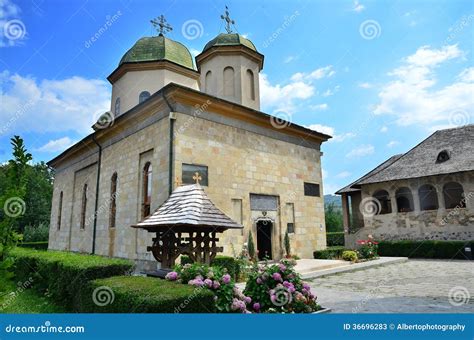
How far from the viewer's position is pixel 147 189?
14055 millimetres

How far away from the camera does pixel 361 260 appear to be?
16.3 metres

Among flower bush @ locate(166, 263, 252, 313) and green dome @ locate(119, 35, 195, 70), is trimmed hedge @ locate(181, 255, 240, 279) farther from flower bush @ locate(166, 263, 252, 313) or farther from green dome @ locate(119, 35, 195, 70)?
green dome @ locate(119, 35, 195, 70)

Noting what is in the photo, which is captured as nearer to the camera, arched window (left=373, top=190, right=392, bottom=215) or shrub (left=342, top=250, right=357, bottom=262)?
shrub (left=342, top=250, right=357, bottom=262)

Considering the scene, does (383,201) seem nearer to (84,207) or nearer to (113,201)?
(113,201)

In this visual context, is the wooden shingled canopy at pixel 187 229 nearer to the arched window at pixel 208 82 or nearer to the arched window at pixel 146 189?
the arched window at pixel 146 189

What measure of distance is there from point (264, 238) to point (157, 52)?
12.2 meters

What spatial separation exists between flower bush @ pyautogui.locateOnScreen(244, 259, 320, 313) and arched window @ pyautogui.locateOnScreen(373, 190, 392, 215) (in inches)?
856

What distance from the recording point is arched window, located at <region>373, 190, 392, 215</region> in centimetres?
2595

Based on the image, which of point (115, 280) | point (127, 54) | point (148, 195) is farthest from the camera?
point (127, 54)

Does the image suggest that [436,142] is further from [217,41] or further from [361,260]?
[217,41]

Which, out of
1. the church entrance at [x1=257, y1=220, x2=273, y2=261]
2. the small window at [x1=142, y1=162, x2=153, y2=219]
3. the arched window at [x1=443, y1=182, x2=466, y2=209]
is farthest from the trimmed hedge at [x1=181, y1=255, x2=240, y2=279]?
the arched window at [x1=443, y1=182, x2=466, y2=209]

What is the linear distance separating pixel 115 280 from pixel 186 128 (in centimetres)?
793

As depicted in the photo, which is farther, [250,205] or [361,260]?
[361,260]
